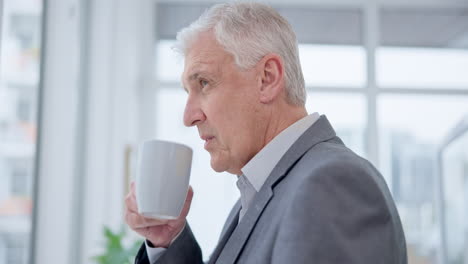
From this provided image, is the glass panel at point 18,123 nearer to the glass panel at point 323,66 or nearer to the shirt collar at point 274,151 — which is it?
the shirt collar at point 274,151

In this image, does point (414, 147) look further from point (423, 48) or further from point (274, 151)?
point (274, 151)

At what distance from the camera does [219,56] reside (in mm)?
950

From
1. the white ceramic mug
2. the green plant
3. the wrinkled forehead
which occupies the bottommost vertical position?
the green plant

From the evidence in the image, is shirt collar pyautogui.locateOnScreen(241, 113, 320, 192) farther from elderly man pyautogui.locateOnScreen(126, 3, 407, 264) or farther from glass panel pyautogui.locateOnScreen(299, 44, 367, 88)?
glass panel pyautogui.locateOnScreen(299, 44, 367, 88)

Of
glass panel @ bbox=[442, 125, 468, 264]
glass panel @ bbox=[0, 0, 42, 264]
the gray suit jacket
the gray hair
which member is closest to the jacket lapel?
the gray suit jacket

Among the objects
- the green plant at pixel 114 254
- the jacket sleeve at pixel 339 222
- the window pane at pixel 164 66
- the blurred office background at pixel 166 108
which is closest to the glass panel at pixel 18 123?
the blurred office background at pixel 166 108

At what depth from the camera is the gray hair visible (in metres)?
0.93

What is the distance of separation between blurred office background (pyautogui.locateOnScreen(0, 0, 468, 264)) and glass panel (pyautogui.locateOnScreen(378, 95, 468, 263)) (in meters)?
0.01

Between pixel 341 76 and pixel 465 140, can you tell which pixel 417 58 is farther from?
pixel 465 140

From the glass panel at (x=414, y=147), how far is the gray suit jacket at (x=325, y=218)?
3.86 m

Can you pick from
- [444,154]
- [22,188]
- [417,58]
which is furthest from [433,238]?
[22,188]

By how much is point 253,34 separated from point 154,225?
406 mm

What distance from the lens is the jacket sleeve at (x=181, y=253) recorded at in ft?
3.39

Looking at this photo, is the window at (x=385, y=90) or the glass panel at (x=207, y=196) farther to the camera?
the window at (x=385, y=90)
